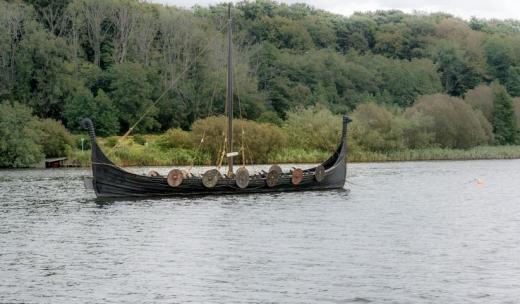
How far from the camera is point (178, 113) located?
12281 centimetres

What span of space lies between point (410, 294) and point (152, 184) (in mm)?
30788

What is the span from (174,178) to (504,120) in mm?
89826

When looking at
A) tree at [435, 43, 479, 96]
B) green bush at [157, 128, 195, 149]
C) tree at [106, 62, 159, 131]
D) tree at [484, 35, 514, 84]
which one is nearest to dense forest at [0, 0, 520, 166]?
tree at [106, 62, 159, 131]

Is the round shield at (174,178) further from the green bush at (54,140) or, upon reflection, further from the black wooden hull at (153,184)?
the green bush at (54,140)

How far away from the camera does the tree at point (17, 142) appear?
95.3 meters

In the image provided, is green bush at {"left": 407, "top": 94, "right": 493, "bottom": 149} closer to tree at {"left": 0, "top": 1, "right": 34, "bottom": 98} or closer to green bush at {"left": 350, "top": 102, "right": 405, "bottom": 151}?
green bush at {"left": 350, "top": 102, "right": 405, "bottom": 151}

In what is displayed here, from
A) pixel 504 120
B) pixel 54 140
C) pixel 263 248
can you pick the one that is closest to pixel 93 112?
pixel 54 140

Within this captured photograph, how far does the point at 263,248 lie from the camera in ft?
125

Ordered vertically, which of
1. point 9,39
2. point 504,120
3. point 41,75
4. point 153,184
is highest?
point 9,39

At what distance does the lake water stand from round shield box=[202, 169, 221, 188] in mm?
1060

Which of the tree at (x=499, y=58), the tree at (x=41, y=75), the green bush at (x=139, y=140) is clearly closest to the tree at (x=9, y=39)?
the tree at (x=41, y=75)

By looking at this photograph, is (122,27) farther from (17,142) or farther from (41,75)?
(17,142)

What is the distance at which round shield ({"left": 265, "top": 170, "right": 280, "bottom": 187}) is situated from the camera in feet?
201

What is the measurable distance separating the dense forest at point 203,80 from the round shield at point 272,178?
141 ft
